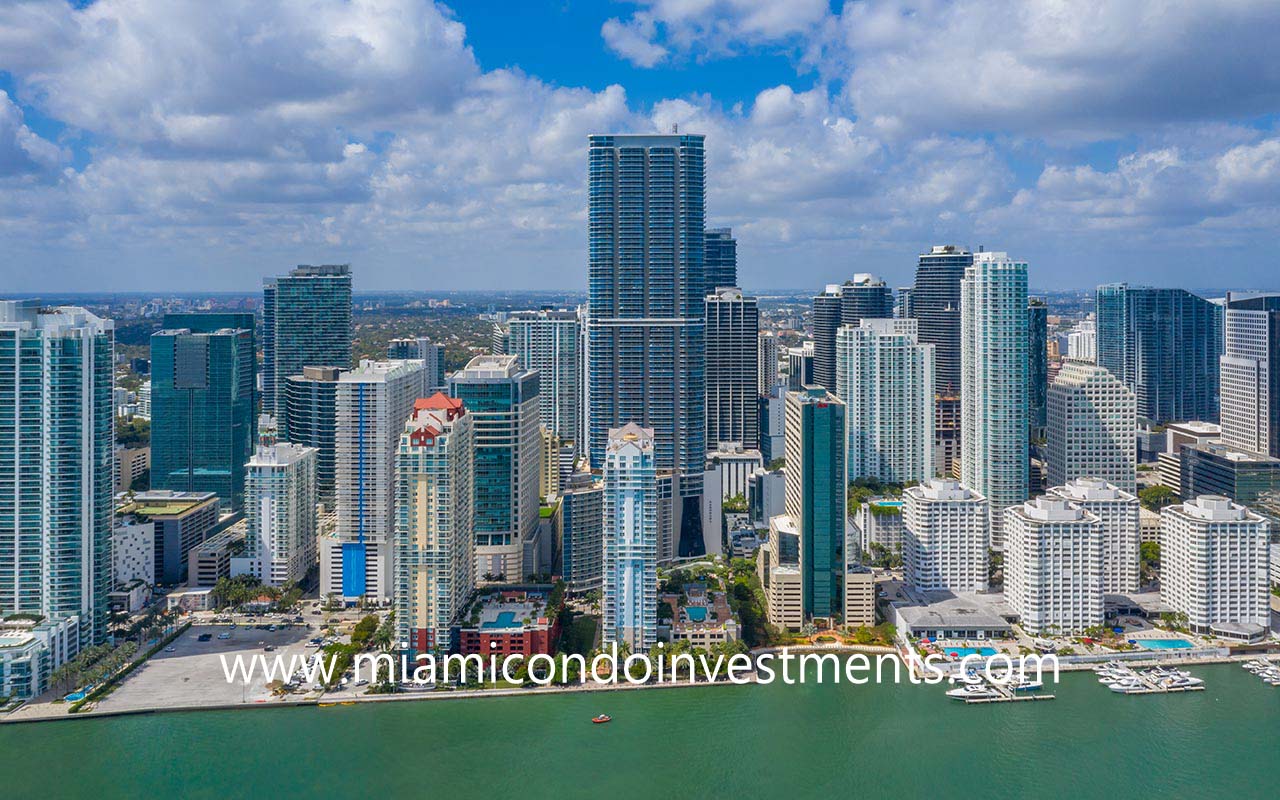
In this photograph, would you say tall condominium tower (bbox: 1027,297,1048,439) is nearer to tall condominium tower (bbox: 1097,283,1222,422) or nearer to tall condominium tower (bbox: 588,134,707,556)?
tall condominium tower (bbox: 1097,283,1222,422)

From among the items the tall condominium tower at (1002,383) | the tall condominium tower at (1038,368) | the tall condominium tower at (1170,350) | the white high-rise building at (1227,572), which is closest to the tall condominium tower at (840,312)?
the tall condominium tower at (1038,368)

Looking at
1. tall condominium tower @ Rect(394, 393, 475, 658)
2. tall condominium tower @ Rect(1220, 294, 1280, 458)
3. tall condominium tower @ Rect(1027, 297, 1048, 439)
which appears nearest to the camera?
tall condominium tower @ Rect(394, 393, 475, 658)

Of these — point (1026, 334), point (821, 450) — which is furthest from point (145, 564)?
point (1026, 334)

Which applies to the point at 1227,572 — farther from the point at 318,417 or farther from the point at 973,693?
the point at 318,417

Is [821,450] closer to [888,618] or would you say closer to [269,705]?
[888,618]

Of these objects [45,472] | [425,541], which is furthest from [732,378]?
[45,472]

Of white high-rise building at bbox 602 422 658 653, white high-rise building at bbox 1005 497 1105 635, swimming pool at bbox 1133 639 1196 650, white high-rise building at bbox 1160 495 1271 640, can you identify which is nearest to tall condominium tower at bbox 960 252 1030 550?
white high-rise building at bbox 1005 497 1105 635
